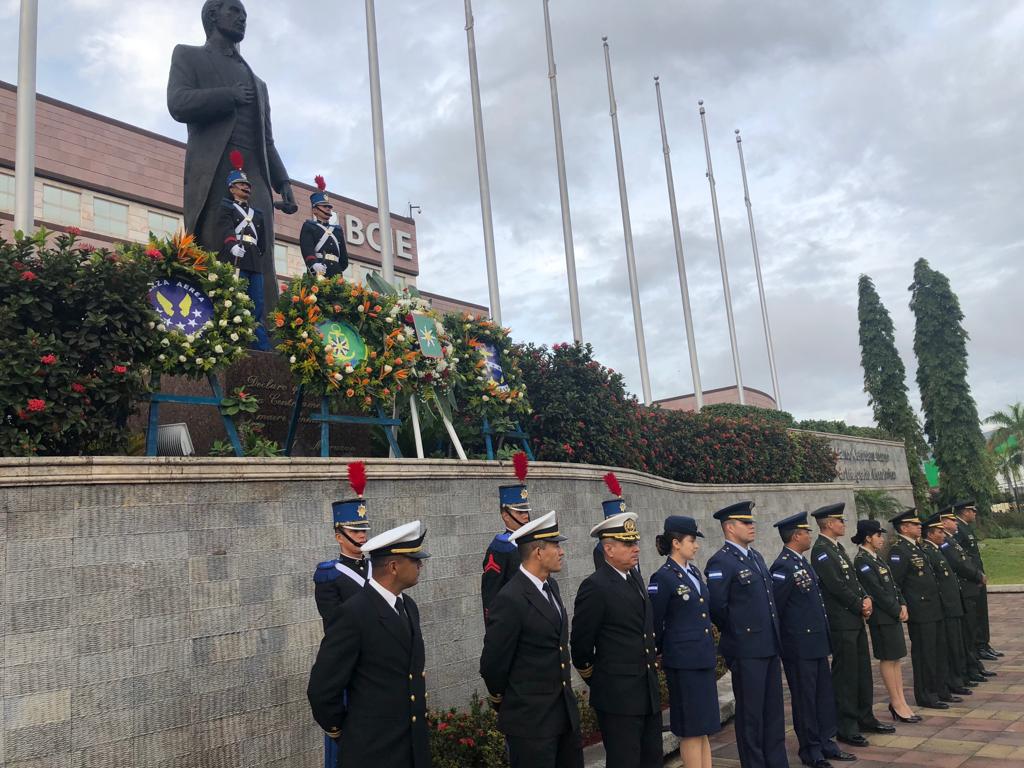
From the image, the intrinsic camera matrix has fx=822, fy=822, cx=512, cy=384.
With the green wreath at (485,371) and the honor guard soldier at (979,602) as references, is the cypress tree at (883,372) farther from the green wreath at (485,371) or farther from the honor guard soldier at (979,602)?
the green wreath at (485,371)

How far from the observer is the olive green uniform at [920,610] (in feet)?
27.8

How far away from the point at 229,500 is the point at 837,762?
528cm

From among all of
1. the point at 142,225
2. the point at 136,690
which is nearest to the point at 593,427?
the point at 136,690

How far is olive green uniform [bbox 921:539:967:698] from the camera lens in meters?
9.02

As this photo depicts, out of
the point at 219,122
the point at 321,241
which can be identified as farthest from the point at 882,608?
the point at 219,122

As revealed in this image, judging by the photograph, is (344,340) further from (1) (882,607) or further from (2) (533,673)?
(1) (882,607)

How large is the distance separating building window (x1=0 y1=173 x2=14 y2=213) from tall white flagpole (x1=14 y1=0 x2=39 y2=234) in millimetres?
14965

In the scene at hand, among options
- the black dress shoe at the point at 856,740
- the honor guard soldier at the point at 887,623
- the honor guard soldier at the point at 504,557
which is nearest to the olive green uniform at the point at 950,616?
the honor guard soldier at the point at 887,623

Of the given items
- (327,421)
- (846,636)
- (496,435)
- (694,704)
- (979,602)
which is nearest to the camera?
(694,704)

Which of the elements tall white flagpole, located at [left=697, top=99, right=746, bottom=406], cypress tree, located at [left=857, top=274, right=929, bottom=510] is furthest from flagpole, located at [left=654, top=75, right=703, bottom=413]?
cypress tree, located at [left=857, top=274, right=929, bottom=510]

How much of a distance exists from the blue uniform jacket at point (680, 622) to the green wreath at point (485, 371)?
12.1 ft

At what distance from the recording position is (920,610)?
8711mm

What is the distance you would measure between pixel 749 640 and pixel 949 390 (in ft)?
101

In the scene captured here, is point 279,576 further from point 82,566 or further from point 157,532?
point 82,566
